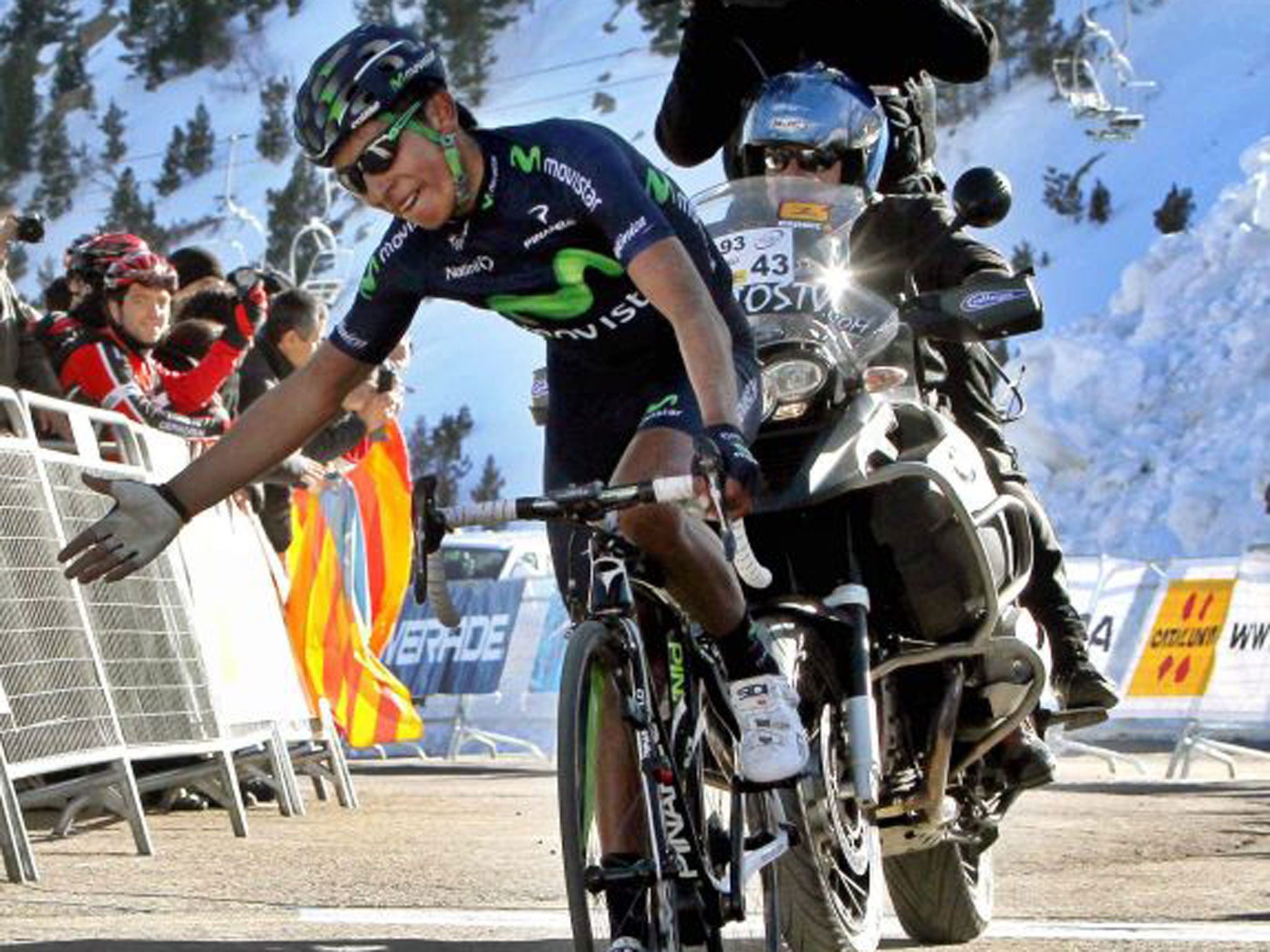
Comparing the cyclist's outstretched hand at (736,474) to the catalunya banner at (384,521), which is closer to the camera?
the cyclist's outstretched hand at (736,474)

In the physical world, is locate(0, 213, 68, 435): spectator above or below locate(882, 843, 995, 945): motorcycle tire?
above

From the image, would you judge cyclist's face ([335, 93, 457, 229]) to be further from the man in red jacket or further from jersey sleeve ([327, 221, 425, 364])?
the man in red jacket

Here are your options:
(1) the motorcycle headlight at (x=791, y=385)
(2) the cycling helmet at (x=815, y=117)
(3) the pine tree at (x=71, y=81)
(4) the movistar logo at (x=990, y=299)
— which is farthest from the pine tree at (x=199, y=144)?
(1) the motorcycle headlight at (x=791, y=385)

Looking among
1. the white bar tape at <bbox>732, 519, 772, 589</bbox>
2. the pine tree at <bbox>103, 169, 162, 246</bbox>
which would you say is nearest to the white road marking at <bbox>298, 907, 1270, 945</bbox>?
the white bar tape at <bbox>732, 519, 772, 589</bbox>

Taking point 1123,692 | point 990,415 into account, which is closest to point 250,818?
point 990,415

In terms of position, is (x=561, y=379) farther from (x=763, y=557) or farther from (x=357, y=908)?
(x=357, y=908)

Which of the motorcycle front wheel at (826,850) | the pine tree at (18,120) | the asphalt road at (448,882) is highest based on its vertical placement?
the pine tree at (18,120)

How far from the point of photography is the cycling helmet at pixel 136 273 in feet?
37.2

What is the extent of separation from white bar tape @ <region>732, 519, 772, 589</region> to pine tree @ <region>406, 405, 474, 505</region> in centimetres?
5084

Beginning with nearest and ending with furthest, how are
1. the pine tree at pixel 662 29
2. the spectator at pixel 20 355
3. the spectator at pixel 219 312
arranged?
the spectator at pixel 20 355 → the spectator at pixel 219 312 → the pine tree at pixel 662 29

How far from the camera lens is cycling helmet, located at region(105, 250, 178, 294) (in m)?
11.3

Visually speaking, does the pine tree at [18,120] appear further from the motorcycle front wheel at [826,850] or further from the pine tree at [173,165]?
the motorcycle front wheel at [826,850]

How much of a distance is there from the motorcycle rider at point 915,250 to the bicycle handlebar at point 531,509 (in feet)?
7.79

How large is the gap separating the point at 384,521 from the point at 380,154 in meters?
9.08
